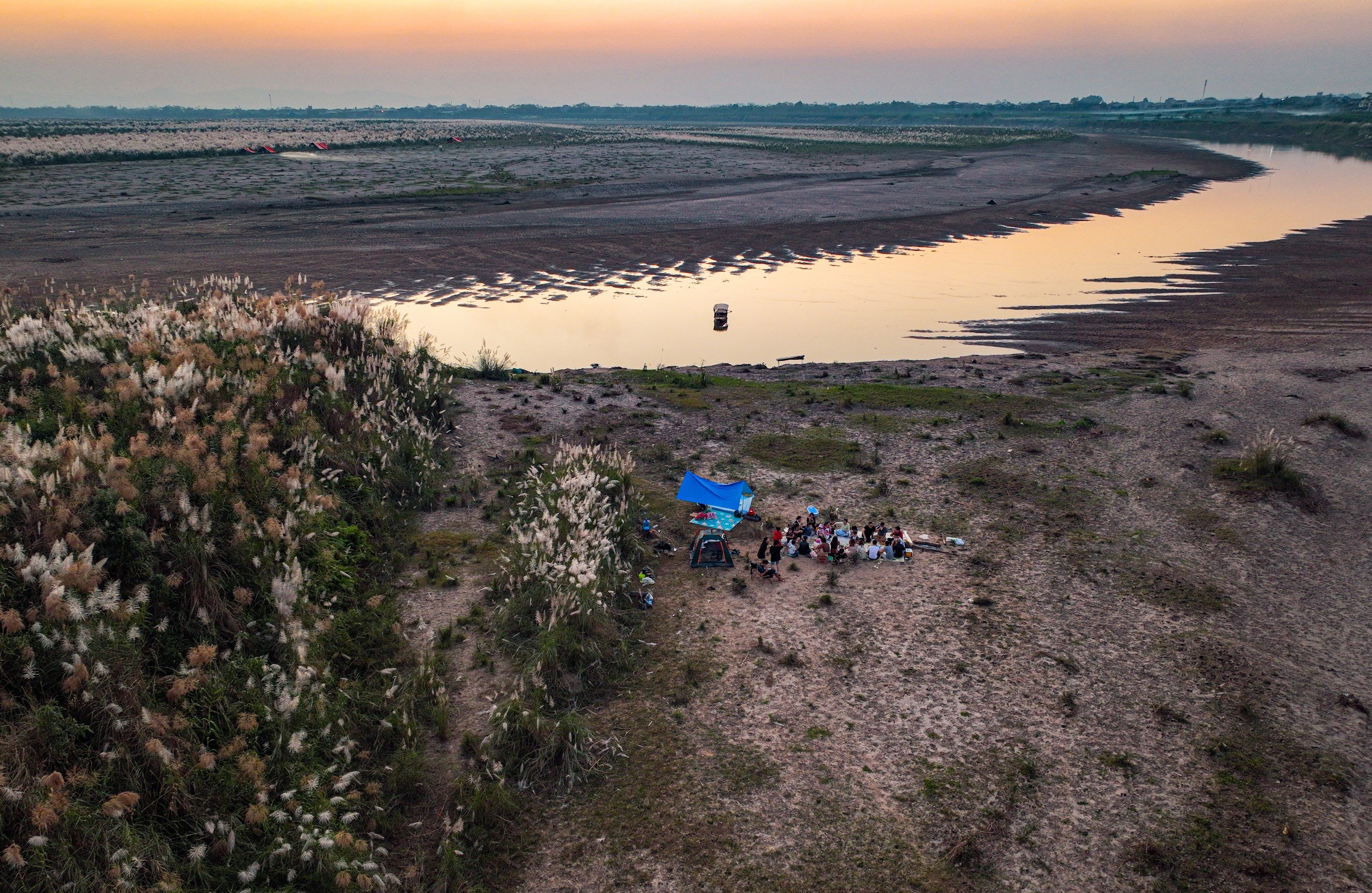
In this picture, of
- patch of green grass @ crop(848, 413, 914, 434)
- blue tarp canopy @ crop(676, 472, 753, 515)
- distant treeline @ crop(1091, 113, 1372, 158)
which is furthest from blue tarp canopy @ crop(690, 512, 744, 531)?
distant treeline @ crop(1091, 113, 1372, 158)

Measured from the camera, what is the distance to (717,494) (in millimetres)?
15711

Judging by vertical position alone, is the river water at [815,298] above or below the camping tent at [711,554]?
above

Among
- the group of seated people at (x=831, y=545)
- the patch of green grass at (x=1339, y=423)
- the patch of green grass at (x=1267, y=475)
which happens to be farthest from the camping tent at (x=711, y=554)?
the patch of green grass at (x=1339, y=423)

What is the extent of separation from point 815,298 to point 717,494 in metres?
22.4

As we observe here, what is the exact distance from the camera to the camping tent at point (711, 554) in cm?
1391

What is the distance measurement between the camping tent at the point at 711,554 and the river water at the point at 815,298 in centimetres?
1388

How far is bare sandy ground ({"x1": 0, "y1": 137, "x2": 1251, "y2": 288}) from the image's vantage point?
38156 millimetres

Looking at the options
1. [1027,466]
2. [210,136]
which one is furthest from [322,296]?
[210,136]

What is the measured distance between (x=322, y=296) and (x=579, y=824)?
15.9 m

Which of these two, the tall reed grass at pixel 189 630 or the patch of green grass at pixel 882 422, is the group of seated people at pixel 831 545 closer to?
the patch of green grass at pixel 882 422

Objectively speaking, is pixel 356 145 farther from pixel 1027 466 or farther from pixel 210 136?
pixel 1027 466

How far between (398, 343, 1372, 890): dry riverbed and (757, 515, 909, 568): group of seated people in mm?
360

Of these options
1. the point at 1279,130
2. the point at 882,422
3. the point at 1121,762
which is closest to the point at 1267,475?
the point at 882,422

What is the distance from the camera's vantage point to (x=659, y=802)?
8664 millimetres
